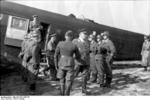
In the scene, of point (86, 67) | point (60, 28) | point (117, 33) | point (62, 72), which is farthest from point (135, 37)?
point (62, 72)

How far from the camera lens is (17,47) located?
1235cm

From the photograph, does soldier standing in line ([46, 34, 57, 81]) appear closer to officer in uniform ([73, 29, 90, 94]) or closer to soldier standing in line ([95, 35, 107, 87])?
soldier standing in line ([95, 35, 107, 87])

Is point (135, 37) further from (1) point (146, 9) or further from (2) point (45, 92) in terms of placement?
(2) point (45, 92)

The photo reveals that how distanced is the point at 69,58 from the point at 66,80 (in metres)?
0.61

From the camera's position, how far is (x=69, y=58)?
7.88 m

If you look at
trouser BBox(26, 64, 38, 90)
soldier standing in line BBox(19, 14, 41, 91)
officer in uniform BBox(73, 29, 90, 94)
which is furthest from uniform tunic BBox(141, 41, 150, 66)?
trouser BBox(26, 64, 38, 90)

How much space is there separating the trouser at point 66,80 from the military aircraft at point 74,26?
5019 millimetres

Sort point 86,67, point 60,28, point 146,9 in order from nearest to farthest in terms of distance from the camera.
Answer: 1. point 86,67
2. point 60,28
3. point 146,9

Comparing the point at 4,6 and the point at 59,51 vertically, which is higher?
the point at 4,6

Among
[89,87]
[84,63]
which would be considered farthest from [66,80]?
[89,87]

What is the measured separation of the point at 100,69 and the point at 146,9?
25.5ft

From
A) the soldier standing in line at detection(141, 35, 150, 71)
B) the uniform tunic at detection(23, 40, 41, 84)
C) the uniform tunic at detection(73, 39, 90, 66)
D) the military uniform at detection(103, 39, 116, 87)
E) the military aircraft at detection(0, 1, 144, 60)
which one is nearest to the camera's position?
the uniform tunic at detection(73, 39, 90, 66)

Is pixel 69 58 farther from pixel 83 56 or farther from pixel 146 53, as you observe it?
pixel 146 53

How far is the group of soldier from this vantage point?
7.89 m
